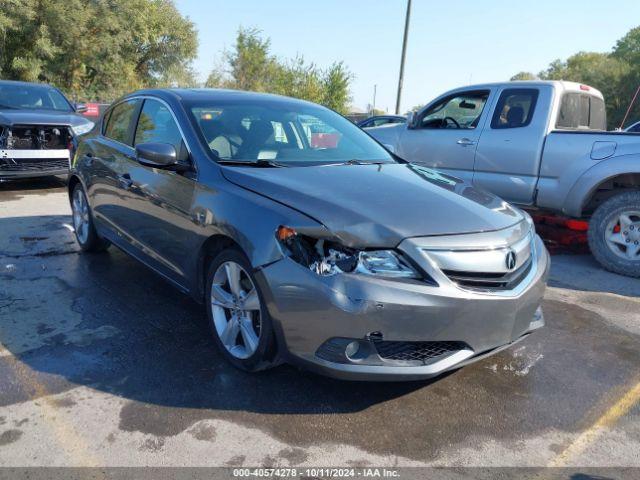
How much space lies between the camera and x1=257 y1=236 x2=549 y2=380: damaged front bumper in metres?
2.63

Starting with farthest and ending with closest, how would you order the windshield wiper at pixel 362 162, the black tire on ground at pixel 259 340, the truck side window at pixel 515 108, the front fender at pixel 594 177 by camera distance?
the truck side window at pixel 515 108
the front fender at pixel 594 177
the windshield wiper at pixel 362 162
the black tire on ground at pixel 259 340

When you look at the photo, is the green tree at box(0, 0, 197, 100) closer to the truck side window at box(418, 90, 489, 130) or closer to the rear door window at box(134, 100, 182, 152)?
the truck side window at box(418, 90, 489, 130)

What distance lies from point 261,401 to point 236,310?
21.5 inches

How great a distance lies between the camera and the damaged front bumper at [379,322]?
2.63 m

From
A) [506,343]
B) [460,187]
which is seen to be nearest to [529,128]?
[460,187]

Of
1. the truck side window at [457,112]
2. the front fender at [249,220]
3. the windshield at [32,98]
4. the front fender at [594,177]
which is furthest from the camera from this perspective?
the windshield at [32,98]

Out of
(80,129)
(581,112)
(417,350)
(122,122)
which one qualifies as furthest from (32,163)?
(417,350)

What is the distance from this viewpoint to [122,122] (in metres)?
4.91

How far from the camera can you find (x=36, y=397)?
9.84ft

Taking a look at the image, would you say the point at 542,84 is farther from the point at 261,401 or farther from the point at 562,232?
the point at 261,401

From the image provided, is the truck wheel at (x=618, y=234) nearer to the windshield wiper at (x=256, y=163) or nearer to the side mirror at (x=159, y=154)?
the windshield wiper at (x=256, y=163)

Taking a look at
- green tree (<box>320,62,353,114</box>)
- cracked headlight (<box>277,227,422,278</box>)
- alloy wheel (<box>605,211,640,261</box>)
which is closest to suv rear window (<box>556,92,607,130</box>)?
alloy wheel (<box>605,211,640,261</box>)

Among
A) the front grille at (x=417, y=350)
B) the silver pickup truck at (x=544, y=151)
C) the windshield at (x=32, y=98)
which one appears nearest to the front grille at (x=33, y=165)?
the windshield at (x=32, y=98)

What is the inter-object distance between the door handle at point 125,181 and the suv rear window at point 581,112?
15.5ft
